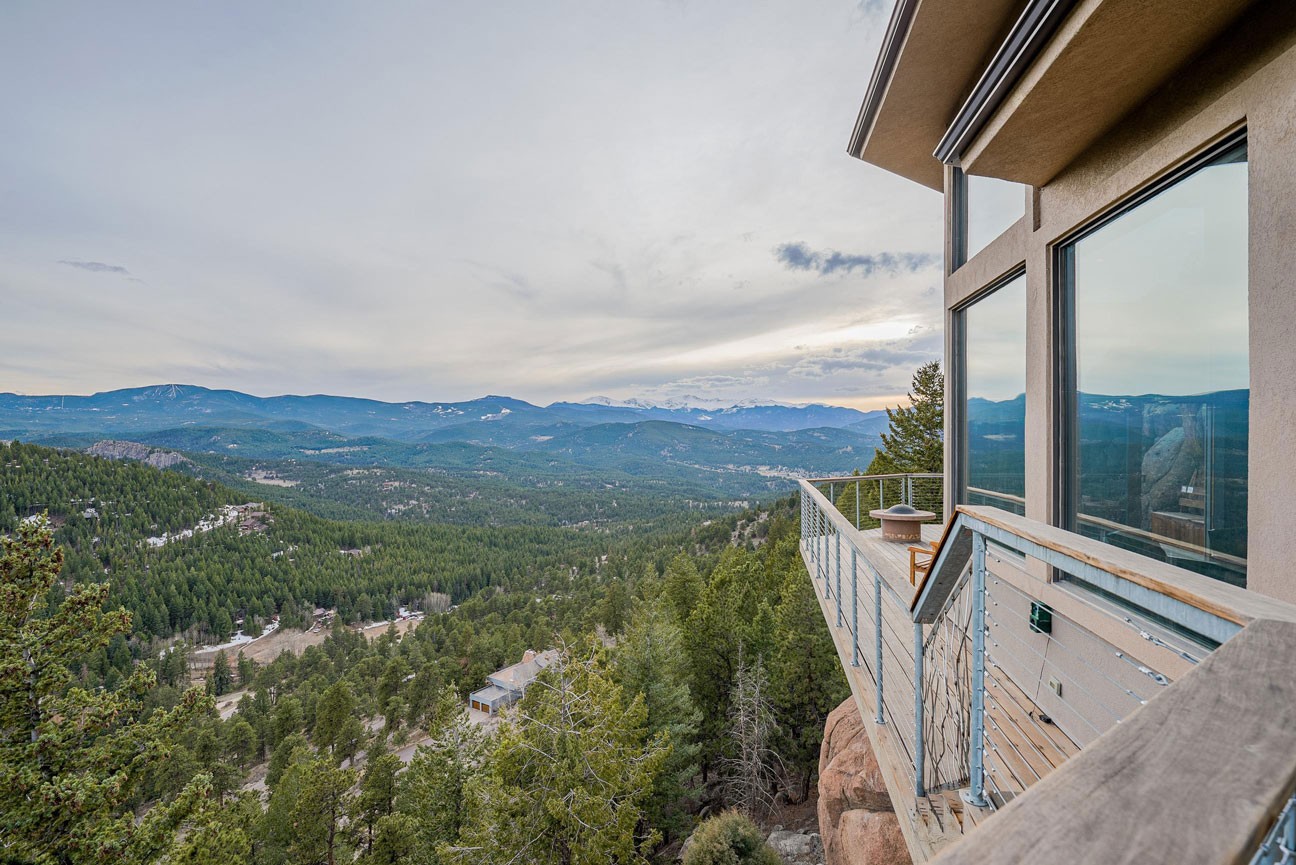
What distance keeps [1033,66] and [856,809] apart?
6.86 meters

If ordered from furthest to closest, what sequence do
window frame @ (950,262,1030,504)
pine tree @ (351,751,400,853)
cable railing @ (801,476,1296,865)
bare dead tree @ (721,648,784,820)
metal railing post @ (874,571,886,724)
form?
pine tree @ (351,751,400,853) → bare dead tree @ (721,648,784,820) → window frame @ (950,262,1030,504) → metal railing post @ (874,571,886,724) → cable railing @ (801,476,1296,865)

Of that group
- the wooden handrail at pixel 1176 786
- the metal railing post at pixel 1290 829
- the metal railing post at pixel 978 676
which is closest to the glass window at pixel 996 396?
the metal railing post at pixel 978 676

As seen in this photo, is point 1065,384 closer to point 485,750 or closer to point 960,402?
point 960,402

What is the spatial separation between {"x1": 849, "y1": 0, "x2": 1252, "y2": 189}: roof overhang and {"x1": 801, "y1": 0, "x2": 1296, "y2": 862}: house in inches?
0.7

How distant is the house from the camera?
2.21ft

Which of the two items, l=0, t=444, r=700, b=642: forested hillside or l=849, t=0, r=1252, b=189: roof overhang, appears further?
l=0, t=444, r=700, b=642: forested hillside

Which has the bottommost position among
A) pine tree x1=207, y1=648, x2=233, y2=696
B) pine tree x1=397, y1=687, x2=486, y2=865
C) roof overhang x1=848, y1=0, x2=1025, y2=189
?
pine tree x1=207, y1=648, x2=233, y2=696

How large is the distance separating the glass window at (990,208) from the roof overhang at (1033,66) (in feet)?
2.47

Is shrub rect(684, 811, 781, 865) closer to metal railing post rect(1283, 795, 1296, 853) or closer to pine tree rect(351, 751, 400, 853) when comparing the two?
metal railing post rect(1283, 795, 1296, 853)

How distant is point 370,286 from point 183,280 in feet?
220

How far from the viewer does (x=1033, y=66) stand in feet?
10.9

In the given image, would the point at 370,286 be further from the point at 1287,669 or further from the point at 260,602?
the point at 260,602

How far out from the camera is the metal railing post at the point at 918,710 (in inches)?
99.3

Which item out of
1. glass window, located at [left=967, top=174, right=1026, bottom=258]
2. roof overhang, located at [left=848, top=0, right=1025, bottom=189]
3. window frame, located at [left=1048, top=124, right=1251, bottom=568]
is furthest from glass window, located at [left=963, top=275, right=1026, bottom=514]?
roof overhang, located at [left=848, top=0, right=1025, bottom=189]
